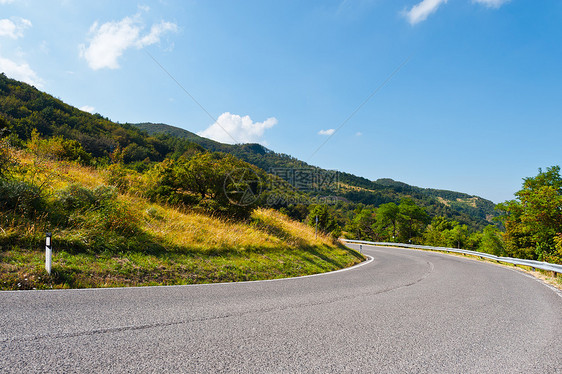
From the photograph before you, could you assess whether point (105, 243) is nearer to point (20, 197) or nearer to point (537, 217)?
point (20, 197)

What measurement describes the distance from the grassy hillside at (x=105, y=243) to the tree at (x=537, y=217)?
1827 cm

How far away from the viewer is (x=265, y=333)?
11.7 ft

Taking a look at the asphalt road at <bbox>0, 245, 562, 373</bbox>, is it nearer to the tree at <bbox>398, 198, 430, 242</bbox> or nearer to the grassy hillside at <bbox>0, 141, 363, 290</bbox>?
the grassy hillside at <bbox>0, 141, 363, 290</bbox>

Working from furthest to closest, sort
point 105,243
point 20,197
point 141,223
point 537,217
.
→ point 537,217, point 141,223, point 20,197, point 105,243

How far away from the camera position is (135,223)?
903 cm

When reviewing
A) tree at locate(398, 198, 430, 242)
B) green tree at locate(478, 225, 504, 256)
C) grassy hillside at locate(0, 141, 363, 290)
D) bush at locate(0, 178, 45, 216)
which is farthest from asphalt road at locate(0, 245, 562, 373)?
tree at locate(398, 198, 430, 242)

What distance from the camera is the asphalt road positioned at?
2.71 m

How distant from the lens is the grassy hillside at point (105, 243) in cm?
603

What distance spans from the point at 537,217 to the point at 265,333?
1123 inches

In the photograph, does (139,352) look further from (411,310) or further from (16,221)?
(16,221)

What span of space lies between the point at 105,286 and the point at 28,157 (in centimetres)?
1070

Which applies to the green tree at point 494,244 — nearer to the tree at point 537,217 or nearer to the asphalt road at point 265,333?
the tree at point 537,217

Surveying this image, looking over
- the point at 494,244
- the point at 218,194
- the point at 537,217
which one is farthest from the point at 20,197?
the point at 494,244

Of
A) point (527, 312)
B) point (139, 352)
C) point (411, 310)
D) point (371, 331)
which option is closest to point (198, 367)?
point (139, 352)
